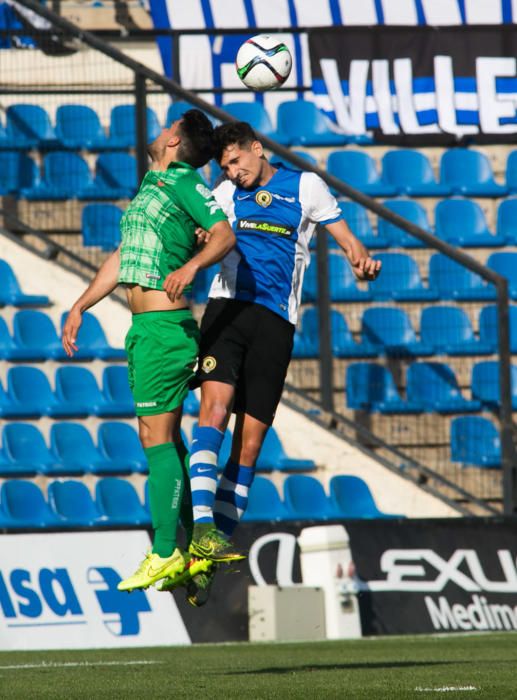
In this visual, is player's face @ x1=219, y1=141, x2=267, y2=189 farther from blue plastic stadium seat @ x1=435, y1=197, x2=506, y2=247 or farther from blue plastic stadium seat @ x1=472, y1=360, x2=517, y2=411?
blue plastic stadium seat @ x1=435, y1=197, x2=506, y2=247

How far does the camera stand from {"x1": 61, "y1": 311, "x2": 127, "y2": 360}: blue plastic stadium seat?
11.9 m

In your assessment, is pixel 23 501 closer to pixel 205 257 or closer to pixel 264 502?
pixel 264 502

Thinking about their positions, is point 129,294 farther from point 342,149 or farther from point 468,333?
point 342,149

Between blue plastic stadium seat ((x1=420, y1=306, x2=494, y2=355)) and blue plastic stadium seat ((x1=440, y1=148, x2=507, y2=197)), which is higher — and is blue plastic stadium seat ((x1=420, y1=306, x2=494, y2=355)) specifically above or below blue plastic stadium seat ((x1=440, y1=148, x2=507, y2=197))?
below

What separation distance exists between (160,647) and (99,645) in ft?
1.76

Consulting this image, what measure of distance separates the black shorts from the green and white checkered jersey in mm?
382

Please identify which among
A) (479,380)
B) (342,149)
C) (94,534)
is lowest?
(94,534)

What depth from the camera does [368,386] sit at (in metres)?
11.6

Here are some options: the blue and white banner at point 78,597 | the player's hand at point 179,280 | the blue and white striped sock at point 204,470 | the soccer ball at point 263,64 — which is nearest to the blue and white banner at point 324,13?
the blue and white banner at point 78,597

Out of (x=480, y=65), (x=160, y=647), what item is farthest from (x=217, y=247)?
(x=480, y=65)

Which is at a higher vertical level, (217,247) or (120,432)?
(217,247)

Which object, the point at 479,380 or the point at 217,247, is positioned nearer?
the point at 217,247

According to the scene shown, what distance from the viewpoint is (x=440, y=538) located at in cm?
1004

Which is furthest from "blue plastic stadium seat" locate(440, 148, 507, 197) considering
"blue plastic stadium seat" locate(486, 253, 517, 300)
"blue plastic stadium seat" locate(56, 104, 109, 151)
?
"blue plastic stadium seat" locate(56, 104, 109, 151)
